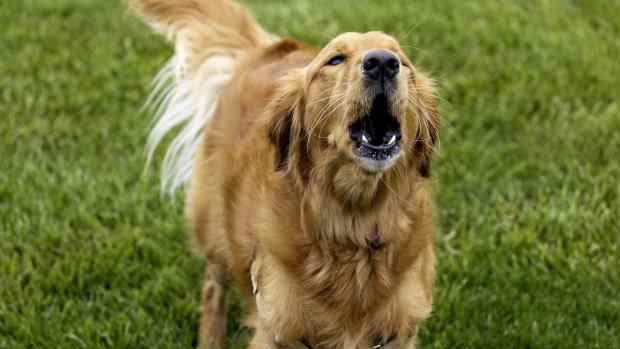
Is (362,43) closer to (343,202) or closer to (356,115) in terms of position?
(356,115)

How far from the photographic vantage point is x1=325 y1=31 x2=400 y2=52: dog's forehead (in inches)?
116

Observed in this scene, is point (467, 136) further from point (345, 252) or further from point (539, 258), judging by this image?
point (345, 252)

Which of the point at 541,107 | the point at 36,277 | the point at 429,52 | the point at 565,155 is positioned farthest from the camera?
the point at 429,52

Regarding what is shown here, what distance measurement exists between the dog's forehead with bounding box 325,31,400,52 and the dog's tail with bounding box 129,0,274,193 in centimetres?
123

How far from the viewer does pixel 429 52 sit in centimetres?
626

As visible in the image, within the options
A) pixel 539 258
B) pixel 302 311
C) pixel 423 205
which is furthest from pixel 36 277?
A: pixel 539 258

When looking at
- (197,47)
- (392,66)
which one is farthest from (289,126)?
(197,47)

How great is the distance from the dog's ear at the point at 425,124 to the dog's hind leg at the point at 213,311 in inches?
52.7

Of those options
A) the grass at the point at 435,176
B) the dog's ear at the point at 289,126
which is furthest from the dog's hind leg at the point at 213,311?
the dog's ear at the point at 289,126

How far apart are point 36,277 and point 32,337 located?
449 millimetres

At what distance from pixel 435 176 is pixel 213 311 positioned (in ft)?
5.72

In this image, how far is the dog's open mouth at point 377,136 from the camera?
287 centimetres

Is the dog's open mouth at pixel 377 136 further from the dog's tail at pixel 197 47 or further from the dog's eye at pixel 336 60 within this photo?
the dog's tail at pixel 197 47

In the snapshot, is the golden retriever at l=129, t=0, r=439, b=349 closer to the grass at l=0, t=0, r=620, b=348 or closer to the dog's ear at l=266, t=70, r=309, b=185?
the dog's ear at l=266, t=70, r=309, b=185
